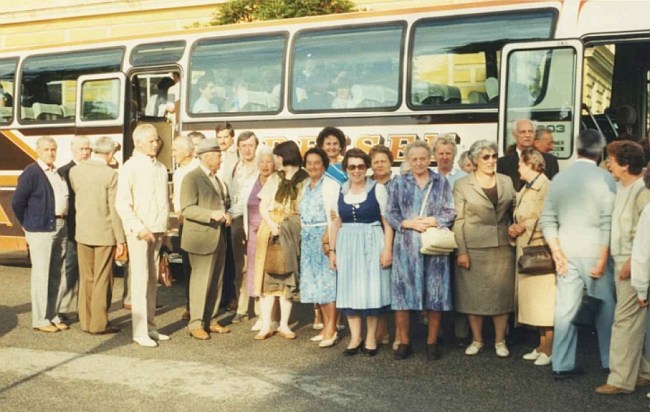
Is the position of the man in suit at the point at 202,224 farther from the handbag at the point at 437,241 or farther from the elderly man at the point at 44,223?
the handbag at the point at 437,241

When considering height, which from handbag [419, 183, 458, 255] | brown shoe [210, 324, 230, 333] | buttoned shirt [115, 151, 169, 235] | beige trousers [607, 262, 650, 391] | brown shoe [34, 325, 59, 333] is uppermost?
buttoned shirt [115, 151, 169, 235]

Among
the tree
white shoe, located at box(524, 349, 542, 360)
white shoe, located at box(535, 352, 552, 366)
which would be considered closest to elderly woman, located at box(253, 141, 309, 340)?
white shoe, located at box(524, 349, 542, 360)

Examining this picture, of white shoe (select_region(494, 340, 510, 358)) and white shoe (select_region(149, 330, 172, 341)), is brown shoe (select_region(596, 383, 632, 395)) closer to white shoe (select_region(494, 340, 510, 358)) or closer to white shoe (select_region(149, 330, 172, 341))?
white shoe (select_region(494, 340, 510, 358))

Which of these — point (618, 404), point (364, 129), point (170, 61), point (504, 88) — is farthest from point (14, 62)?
point (618, 404)

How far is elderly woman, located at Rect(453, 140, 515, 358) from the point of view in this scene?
8.14 metres

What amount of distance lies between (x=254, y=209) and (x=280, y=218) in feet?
1.77

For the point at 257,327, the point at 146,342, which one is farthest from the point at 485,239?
the point at 146,342

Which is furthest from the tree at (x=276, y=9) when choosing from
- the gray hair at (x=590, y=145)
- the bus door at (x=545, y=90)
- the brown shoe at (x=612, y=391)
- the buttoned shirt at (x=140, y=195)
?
the brown shoe at (x=612, y=391)

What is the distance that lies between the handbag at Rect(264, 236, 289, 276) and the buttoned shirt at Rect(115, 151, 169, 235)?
1092 mm

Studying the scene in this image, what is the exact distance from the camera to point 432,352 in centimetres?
822

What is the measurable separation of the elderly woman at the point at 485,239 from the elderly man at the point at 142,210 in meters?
2.81

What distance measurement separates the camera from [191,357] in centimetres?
837

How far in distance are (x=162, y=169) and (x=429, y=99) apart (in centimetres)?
389

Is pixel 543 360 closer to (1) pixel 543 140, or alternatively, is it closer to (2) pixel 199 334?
(1) pixel 543 140
